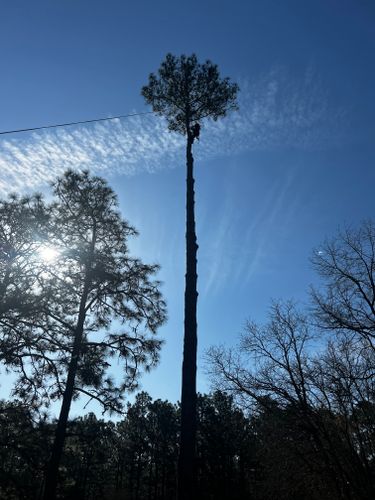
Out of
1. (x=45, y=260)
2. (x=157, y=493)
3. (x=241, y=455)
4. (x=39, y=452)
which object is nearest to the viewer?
(x=39, y=452)

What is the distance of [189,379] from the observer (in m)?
6.18

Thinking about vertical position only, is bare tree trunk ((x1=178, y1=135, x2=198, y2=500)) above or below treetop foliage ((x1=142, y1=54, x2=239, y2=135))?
below

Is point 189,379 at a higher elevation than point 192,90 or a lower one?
lower

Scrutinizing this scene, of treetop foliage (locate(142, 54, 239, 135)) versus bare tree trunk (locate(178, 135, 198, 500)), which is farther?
treetop foliage (locate(142, 54, 239, 135))

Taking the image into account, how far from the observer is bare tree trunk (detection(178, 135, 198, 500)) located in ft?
17.3

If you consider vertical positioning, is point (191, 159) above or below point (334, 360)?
above

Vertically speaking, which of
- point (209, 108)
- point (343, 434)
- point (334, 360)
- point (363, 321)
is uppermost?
point (209, 108)

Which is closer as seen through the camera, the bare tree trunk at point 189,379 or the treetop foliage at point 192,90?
the bare tree trunk at point 189,379

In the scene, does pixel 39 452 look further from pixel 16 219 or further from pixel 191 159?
pixel 191 159

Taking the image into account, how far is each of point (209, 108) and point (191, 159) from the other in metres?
2.98

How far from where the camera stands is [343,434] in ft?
31.8

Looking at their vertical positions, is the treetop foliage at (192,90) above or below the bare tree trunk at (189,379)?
above

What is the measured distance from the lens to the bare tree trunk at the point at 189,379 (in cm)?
527

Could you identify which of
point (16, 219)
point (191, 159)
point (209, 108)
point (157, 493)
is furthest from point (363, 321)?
point (157, 493)
